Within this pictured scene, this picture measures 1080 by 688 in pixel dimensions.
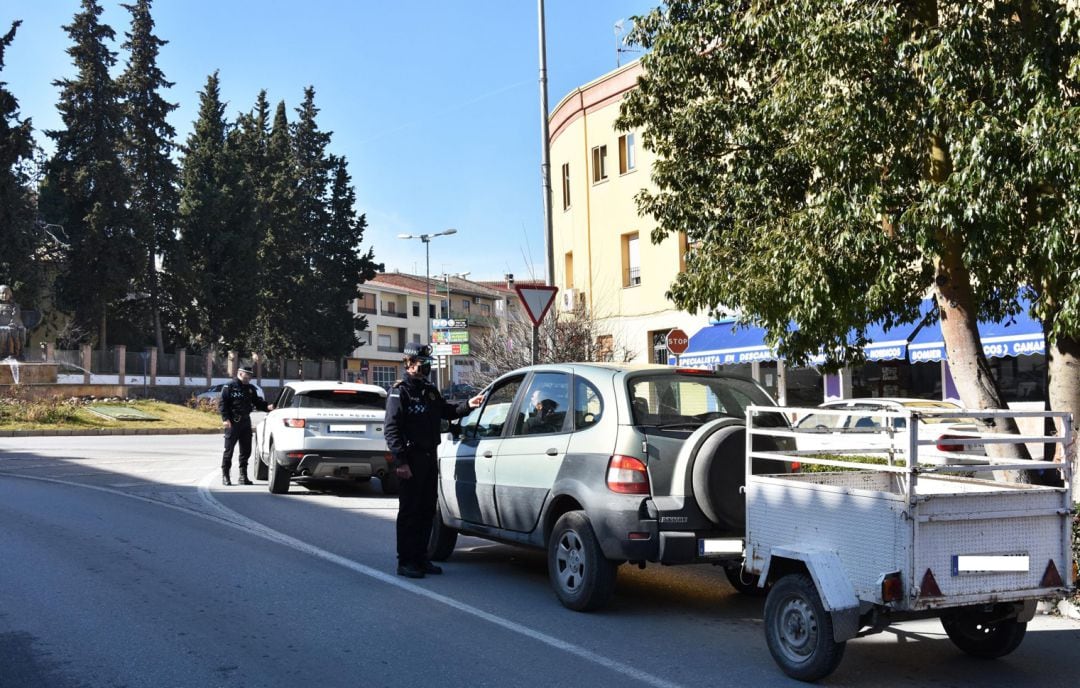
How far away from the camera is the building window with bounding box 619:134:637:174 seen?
97.4ft

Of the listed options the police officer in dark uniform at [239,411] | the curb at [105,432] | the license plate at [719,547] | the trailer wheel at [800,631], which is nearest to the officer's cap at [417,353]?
the license plate at [719,547]

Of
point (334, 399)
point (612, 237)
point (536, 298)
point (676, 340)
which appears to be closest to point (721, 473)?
point (334, 399)

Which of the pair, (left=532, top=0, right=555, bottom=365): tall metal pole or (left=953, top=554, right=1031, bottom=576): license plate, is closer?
(left=953, top=554, right=1031, bottom=576): license plate

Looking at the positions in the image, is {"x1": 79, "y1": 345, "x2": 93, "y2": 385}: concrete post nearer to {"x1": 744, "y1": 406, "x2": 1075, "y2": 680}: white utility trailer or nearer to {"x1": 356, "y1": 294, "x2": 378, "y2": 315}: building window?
{"x1": 356, "y1": 294, "x2": 378, "y2": 315}: building window

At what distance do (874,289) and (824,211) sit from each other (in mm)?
819

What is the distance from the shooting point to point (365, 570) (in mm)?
8414

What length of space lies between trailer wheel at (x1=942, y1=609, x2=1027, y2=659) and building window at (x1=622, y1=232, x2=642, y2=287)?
24.1 metres

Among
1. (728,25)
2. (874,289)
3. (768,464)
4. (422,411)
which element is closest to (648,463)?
(768,464)

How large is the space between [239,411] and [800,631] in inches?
440

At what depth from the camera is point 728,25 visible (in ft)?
35.1

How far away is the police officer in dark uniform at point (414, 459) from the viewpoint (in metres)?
8.23

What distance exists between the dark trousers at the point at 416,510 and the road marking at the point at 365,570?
26cm

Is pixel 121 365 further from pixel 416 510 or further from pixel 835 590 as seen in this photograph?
pixel 835 590

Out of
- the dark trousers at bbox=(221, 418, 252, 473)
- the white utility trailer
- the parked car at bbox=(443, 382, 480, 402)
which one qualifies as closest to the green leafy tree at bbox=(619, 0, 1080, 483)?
the white utility trailer
